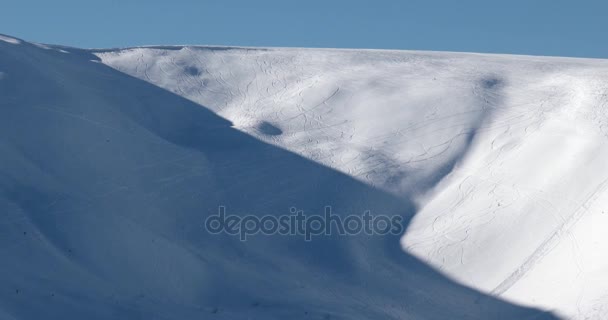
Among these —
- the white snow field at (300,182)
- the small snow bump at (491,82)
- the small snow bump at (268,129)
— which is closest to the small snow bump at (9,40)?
the white snow field at (300,182)

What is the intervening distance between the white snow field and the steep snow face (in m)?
0.05

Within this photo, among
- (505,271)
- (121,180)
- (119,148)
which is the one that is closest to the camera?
(505,271)

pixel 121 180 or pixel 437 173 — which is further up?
pixel 437 173

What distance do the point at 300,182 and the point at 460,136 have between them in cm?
393

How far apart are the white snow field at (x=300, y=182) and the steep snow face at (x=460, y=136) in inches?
2.0

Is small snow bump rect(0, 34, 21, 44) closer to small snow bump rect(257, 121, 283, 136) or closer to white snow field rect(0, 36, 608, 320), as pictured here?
white snow field rect(0, 36, 608, 320)

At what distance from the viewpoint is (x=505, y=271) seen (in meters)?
14.6

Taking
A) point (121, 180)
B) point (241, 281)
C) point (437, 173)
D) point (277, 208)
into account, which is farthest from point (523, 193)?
point (121, 180)

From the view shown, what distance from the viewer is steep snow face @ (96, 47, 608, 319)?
1470cm

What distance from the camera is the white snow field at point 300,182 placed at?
13328 mm

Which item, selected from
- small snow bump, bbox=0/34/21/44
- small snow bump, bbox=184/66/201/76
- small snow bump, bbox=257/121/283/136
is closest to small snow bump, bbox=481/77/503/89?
small snow bump, bbox=257/121/283/136

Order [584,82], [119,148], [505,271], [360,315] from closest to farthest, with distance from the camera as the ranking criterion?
[360,315] → [505,271] → [119,148] → [584,82]

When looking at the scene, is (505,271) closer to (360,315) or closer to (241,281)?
(360,315)

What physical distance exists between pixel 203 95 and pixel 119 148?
14.2 feet
